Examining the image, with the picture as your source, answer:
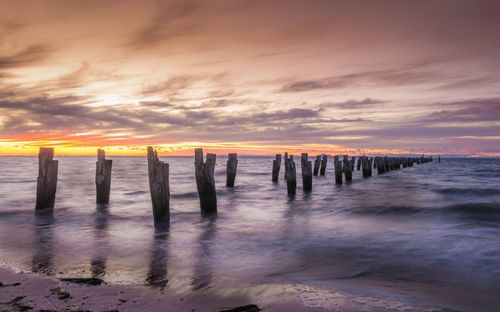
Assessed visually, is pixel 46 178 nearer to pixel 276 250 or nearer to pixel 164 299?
pixel 276 250

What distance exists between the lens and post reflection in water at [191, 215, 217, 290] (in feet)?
17.9

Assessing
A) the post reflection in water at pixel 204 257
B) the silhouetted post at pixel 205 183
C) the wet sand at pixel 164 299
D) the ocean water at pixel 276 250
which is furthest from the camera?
the silhouetted post at pixel 205 183

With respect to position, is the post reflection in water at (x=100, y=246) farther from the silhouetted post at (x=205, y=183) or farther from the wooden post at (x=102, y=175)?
the silhouetted post at (x=205, y=183)

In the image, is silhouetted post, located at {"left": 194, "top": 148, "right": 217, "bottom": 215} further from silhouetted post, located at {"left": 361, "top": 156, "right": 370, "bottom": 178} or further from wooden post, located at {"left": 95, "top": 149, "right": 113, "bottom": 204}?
silhouetted post, located at {"left": 361, "top": 156, "right": 370, "bottom": 178}

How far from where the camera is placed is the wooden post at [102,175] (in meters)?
13.2

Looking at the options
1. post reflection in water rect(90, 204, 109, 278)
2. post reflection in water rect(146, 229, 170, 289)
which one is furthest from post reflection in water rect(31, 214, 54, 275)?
post reflection in water rect(146, 229, 170, 289)

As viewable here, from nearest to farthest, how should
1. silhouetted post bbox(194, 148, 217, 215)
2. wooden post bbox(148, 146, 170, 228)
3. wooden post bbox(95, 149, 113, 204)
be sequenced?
wooden post bbox(148, 146, 170, 228) < silhouetted post bbox(194, 148, 217, 215) < wooden post bbox(95, 149, 113, 204)

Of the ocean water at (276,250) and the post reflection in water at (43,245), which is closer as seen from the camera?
the ocean water at (276,250)

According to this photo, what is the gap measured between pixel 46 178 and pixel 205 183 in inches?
186

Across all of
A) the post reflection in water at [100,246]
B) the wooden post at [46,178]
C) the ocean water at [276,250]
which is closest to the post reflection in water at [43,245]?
the ocean water at [276,250]

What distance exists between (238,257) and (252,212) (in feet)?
21.9

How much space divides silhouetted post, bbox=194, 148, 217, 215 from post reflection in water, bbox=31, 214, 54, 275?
402 centimetres

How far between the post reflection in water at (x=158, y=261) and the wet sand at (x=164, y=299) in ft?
1.17

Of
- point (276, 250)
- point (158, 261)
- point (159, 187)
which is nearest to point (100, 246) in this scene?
point (158, 261)
